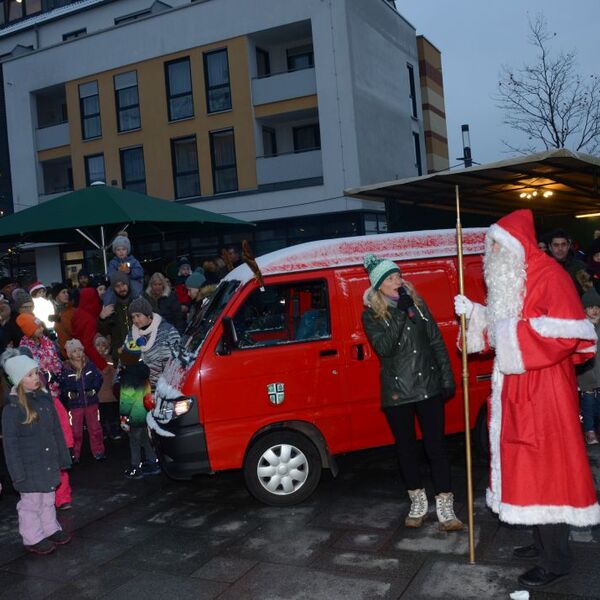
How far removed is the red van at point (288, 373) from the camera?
5.89 m

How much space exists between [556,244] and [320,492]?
444 centimetres

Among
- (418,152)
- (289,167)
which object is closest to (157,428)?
(289,167)

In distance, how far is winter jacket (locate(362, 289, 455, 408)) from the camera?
5.04m

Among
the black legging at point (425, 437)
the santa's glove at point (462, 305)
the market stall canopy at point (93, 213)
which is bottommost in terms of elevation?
the black legging at point (425, 437)

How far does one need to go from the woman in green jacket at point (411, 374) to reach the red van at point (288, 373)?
0.97 meters

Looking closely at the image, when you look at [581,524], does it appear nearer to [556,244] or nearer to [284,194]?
[556,244]

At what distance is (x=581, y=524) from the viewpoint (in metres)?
4.02

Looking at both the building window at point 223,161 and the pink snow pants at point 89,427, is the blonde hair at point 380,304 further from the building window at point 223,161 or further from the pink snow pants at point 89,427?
the building window at point 223,161

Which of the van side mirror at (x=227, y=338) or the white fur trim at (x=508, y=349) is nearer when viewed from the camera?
the white fur trim at (x=508, y=349)

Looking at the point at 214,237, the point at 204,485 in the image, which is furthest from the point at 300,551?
the point at 214,237

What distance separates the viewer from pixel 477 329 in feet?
16.0

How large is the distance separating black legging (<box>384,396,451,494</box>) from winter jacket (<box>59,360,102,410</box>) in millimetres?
4384

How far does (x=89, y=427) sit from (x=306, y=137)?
19114mm

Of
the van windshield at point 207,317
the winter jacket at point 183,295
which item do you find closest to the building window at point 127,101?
the winter jacket at point 183,295
